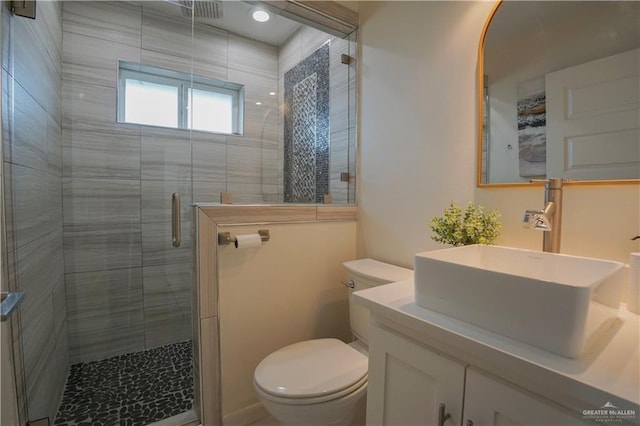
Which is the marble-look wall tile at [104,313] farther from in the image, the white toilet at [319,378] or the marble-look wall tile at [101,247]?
the white toilet at [319,378]

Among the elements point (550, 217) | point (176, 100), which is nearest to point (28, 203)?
point (176, 100)

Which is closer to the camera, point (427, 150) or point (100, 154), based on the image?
point (427, 150)

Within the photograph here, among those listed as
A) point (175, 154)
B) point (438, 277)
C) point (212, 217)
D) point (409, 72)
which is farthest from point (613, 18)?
point (175, 154)

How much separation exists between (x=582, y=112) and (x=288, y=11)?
155cm

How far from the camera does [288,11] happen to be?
5.82ft

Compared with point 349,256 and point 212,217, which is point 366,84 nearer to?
point 349,256

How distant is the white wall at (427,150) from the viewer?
0.95 meters

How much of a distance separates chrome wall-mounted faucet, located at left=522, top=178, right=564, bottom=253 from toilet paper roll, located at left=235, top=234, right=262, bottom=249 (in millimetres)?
1051

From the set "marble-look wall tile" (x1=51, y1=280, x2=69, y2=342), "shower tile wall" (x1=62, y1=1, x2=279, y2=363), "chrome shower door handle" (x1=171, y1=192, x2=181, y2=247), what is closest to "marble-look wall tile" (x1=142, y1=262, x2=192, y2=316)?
"shower tile wall" (x1=62, y1=1, x2=279, y2=363)

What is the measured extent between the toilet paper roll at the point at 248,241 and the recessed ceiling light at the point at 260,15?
4.60ft

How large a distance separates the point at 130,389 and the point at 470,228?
200 centimetres

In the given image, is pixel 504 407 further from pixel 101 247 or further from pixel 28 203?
pixel 101 247

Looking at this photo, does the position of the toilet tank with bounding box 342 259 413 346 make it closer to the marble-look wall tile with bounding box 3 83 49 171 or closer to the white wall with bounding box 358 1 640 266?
the white wall with bounding box 358 1 640 266

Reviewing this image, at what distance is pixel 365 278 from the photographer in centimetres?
146
